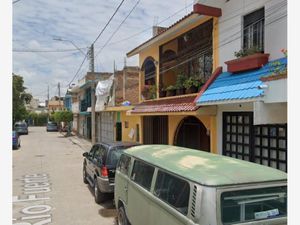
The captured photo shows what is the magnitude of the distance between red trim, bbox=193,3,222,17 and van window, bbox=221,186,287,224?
7.03 metres

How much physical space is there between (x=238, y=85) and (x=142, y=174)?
3812mm

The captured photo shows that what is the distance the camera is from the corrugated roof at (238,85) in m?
6.93

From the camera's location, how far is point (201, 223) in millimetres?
3400

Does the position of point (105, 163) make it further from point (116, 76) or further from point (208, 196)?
point (116, 76)

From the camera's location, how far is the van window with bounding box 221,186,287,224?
346cm

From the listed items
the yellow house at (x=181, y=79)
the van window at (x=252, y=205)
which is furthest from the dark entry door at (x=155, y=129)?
the van window at (x=252, y=205)

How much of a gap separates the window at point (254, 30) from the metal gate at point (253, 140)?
1.90 meters

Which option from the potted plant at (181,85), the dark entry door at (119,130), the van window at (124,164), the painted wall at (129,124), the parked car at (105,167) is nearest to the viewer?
the van window at (124,164)

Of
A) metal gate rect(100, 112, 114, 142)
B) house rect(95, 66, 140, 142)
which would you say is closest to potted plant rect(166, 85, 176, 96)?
house rect(95, 66, 140, 142)

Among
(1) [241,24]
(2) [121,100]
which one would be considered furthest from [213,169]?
(2) [121,100]

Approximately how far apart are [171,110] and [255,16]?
422 cm

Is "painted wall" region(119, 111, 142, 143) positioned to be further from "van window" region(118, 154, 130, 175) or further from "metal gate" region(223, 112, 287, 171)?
"van window" region(118, 154, 130, 175)

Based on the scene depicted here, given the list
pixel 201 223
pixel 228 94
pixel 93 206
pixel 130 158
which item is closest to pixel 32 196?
pixel 93 206

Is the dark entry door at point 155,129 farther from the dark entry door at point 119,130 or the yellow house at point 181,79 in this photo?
the dark entry door at point 119,130
